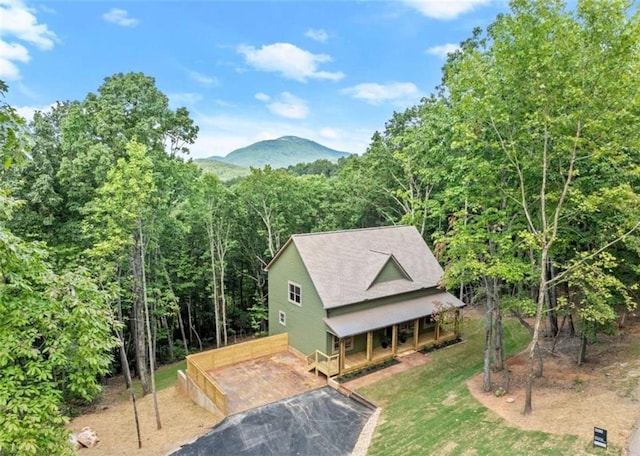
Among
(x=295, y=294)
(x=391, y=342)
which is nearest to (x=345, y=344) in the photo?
(x=391, y=342)

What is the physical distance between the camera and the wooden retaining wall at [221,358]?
1393 centimetres

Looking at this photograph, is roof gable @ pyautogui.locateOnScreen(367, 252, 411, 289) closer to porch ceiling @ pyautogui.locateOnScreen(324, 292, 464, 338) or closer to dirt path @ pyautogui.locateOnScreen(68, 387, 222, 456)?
porch ceiling @ pyautogui.locateOnScreen(324, 292, 464, 338)

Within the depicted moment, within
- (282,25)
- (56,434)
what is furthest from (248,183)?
(56,434)

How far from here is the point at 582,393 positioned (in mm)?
11477

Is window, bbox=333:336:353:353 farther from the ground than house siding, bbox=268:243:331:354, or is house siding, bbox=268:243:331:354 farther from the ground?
house siding, bbox=268:243:331:354

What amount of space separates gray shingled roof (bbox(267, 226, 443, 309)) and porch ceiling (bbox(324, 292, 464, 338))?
1.93ft

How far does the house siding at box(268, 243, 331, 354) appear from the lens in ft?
54.7

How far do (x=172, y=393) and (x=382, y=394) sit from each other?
29.2ft

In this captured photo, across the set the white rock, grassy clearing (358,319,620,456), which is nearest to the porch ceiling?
grassy clearing (358,319,620,456)

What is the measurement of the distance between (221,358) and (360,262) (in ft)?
24.5

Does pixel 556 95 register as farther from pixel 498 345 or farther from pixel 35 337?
pixel 35 337

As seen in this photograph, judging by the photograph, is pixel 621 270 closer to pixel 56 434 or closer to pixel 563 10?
pixel 563 10

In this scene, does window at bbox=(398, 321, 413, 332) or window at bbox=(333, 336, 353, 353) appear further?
window at bbox=(398, 321, 413, 332)

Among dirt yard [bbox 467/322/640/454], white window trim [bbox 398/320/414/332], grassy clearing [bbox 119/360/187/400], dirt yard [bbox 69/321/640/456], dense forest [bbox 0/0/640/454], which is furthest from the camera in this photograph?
white window trim [bbox 398/320/414/332]
